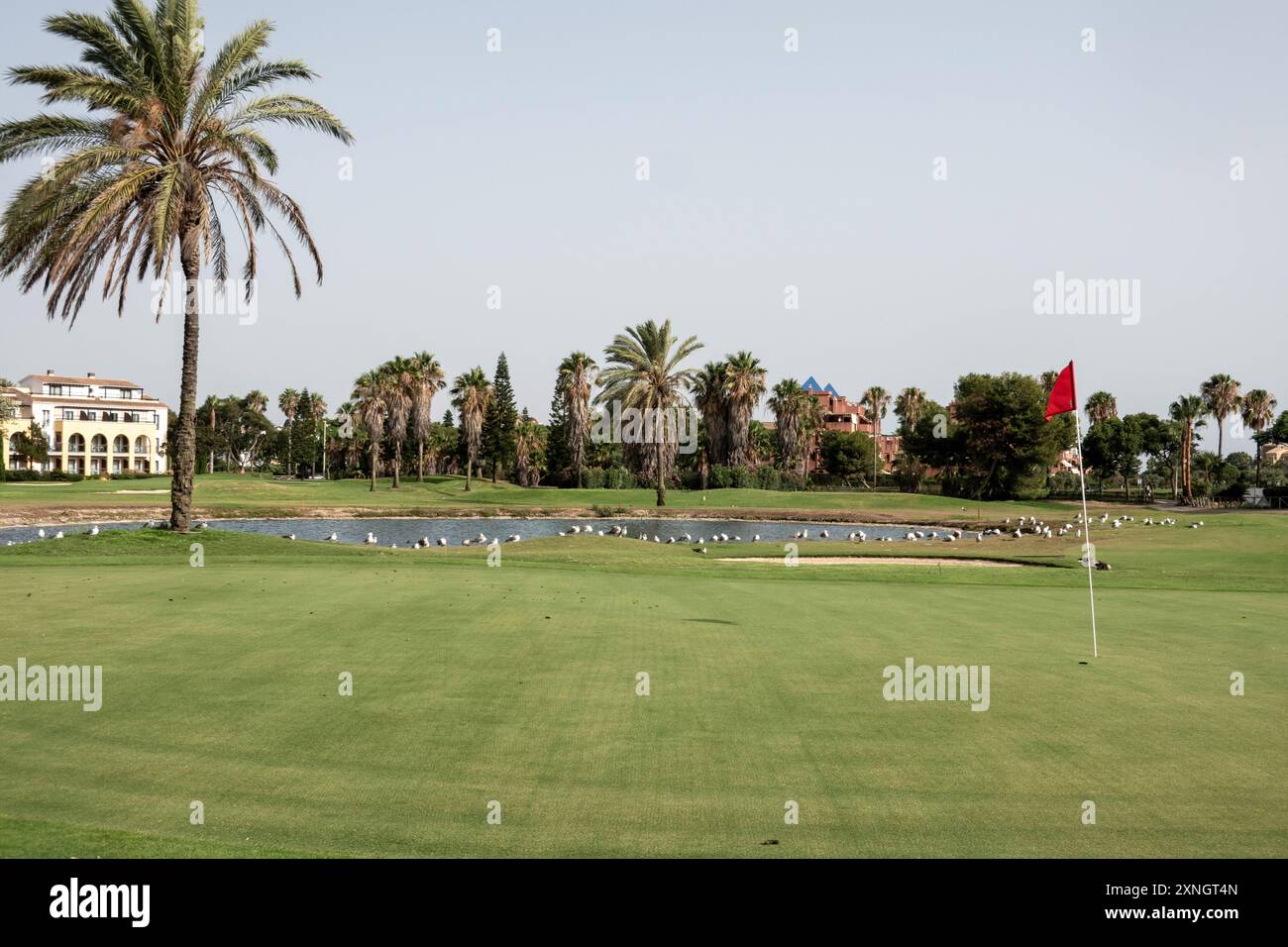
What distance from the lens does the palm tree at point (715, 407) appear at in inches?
3821

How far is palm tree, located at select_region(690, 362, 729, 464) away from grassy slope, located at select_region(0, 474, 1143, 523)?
9.10 m

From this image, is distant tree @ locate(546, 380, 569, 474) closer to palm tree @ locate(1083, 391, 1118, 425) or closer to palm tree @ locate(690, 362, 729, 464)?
palm tree @ locate(690, 362, 729, 464)

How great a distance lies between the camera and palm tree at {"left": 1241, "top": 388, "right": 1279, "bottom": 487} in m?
130

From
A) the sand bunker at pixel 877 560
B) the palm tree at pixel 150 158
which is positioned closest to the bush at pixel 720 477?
the sand bunker at pixel 877 560

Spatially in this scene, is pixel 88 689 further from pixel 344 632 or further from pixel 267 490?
pixel 267 490

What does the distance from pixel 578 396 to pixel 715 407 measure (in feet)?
50.4

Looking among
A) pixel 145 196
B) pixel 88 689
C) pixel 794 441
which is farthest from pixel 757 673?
pixel 794 441

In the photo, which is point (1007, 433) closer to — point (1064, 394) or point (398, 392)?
point (398, 392)

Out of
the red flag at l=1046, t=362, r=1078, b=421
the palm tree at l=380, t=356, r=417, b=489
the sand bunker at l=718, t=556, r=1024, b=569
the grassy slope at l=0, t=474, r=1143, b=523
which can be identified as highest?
the palm tree at l=380, t=356, r=417, b=489

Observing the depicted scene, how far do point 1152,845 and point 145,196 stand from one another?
30218 mm

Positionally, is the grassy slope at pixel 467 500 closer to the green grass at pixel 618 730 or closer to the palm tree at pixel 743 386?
the palm tree at pixel 743 386

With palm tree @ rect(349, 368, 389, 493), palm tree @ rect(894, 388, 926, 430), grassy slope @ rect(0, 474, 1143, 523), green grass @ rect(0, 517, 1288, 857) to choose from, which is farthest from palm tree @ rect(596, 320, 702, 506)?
palm tree @ rect(894, 388, 926, 430)

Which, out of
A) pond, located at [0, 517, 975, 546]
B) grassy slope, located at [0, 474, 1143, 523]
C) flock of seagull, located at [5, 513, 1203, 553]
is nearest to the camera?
flock of seagull, located at [5, 513, 1203, 553]

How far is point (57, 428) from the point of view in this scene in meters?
141
